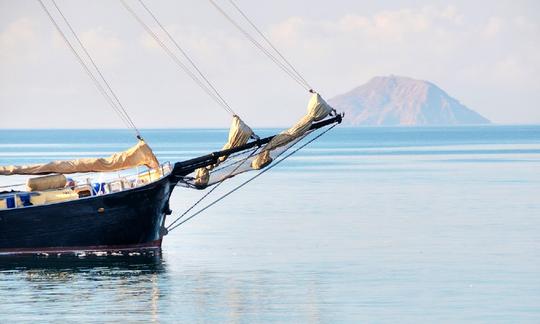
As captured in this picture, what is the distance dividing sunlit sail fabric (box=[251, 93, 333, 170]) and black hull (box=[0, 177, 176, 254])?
4.26m

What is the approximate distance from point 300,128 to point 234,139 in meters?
2.49

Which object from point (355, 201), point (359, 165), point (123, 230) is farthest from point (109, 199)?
point (359, 165)

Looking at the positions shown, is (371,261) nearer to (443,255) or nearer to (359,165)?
(443,255)

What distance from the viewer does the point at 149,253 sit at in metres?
51.8

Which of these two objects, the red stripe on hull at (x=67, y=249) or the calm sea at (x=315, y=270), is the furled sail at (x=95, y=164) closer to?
the calm sea at (x=315, y=270)

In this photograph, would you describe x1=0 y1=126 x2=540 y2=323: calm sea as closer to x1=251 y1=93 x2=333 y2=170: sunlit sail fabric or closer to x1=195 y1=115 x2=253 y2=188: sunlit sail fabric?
x1=195 y1=115 x2=253 y2=188: sunlit sail fabric

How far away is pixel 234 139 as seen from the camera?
53625 mm

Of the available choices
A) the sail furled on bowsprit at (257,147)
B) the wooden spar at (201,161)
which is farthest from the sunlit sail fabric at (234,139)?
the wooden spar at (201,161)

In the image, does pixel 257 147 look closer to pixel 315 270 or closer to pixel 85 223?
pixel 85 223

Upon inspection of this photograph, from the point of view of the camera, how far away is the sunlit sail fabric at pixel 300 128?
53.8 meters

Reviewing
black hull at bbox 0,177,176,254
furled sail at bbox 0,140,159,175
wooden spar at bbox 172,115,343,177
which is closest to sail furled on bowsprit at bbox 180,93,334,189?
wooden spar at bbox 172,115,343,177

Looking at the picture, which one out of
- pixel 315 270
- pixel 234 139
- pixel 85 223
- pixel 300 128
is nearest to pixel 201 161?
pixel 234 139

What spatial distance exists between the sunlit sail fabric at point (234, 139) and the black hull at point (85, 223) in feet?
8.90

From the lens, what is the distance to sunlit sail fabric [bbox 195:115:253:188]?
53.5 m
